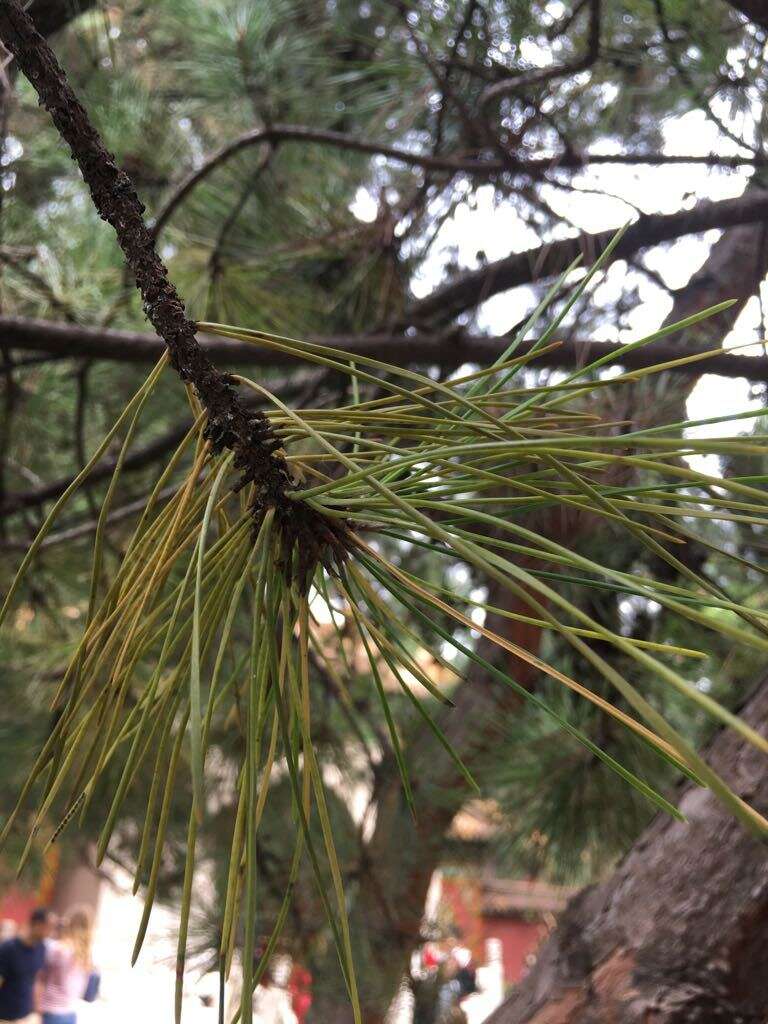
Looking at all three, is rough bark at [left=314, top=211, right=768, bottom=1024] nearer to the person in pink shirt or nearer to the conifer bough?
the conifer bough

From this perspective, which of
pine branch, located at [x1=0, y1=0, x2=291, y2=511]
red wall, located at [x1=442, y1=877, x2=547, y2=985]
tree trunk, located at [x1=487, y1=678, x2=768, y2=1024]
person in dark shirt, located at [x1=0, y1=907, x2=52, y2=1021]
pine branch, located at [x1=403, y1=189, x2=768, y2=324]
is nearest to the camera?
pine branch, located at [x1=0, y1=0, x2=291, y2=511]

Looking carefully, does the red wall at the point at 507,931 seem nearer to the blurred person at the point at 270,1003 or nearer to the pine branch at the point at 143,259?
the blurred person at the point at 270,1003

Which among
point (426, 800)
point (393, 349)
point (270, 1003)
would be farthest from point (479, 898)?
point (393, 349)

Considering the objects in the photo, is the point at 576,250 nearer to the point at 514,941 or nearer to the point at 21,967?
the point at 21,967

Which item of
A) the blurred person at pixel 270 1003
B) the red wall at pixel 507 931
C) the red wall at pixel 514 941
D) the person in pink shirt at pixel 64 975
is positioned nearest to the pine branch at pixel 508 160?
the blurred person at pixel 270 1003

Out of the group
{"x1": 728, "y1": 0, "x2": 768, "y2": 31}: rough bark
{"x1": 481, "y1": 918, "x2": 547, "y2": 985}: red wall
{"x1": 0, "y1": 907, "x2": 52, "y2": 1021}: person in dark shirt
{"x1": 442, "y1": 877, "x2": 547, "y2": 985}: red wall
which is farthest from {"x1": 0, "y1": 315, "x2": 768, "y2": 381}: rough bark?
{"x1": 481, "y1": 918, "x2": 547, "y2": 985}: red wall

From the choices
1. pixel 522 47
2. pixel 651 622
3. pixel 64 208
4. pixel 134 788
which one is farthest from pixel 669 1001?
pixel 64 208

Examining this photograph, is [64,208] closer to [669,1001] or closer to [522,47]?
[522,47]
